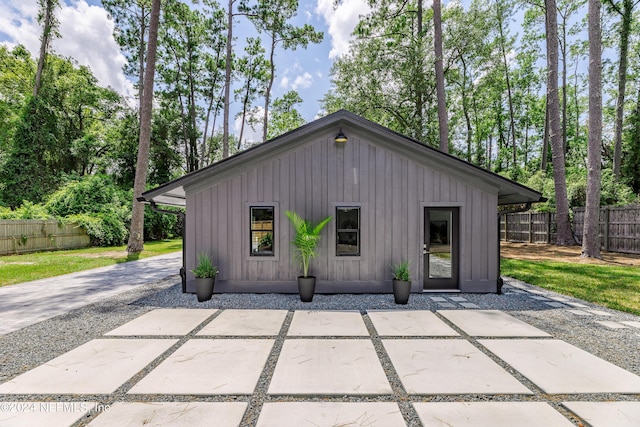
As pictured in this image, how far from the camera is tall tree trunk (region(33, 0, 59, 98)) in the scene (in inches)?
729

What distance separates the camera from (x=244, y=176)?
639 centimetres

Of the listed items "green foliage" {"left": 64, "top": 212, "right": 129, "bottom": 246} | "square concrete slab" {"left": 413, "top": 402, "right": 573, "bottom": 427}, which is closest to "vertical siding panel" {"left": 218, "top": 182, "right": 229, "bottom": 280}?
"square concrete slab" {"left": 413, "top": 402, "right": 573, "bottom": 427}

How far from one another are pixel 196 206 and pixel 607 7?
24.0 m

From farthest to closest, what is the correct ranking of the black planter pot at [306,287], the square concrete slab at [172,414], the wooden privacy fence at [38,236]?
the wooden privacy fence at [38,236], the black planter pot at [306,287], the square concrete slab at [172,414]

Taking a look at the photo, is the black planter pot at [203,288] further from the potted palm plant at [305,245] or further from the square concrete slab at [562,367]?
the square concrete slab at [562,367]

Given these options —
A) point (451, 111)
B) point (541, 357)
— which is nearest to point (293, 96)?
point (451, 111)

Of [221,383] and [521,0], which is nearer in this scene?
[221,383]

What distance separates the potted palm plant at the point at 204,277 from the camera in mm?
5797

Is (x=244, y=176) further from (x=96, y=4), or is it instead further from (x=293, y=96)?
(x=293, y=96)

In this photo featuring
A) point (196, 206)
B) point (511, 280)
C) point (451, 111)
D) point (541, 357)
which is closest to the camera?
point (541, 357)

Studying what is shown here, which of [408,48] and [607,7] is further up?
Result: [607,7]

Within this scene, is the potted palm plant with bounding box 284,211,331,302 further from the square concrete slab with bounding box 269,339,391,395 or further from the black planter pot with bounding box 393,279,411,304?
the square concrete slab with bounding box 269,339,391,395

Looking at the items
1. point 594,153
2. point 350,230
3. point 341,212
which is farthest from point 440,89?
point 350,230

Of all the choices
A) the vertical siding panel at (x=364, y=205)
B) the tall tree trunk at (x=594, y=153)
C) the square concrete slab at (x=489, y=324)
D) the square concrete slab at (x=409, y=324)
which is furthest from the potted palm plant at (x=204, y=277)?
the tall tree trunk at (x=594, y=153)
